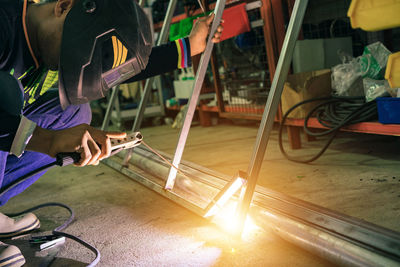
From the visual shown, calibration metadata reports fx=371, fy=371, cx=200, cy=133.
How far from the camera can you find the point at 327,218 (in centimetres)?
99

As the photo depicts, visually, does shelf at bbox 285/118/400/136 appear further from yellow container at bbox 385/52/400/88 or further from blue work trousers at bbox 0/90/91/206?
blue work trousers at bbox 0/90/91/206

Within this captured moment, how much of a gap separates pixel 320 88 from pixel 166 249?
1.36m

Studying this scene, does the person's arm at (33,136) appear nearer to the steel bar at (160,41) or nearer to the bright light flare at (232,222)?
the bright light flare at (232,222)

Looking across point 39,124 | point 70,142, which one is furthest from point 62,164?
point 39,124

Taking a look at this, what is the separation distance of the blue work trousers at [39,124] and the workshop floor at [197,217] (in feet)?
0.81

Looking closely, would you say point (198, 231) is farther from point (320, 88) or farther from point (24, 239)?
point (320, 88)

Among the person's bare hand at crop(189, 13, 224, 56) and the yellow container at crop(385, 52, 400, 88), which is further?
the person's bare hand at crop(189, 13, 224, 56)

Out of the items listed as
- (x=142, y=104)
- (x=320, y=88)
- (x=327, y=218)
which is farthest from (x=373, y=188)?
(x=142, y=104)

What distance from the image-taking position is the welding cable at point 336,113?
1.70 m

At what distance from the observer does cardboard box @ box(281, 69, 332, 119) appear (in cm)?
205

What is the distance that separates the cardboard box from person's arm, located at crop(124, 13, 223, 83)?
877mm

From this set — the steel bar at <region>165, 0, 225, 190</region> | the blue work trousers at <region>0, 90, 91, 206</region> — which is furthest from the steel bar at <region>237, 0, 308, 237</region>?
the blue work trousers at <region>0, 90, 91, 206</region>

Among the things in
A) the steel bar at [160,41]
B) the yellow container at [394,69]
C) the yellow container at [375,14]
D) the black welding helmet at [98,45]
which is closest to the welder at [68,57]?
the black welding helmet at [98,45]

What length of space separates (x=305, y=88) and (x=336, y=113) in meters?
0.26
